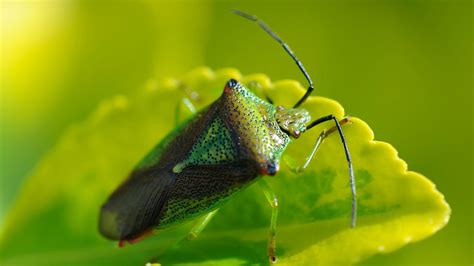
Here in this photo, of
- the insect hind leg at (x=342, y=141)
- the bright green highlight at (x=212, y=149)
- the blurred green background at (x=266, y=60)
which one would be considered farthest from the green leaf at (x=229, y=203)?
the blurred green background at (x=266, y=60)

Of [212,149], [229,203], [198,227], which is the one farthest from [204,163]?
[198,227]

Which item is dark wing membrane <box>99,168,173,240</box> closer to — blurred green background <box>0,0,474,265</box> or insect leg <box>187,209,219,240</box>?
insect leg <box>187,209,219,240</box>

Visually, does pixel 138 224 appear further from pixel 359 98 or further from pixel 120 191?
pixel 359 98

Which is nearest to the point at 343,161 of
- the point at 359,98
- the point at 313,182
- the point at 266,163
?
the point at 313,182

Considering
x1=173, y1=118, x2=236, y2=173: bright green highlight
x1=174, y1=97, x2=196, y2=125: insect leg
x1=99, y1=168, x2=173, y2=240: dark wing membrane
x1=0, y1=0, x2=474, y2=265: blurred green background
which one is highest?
x1=0, y1=0, x2=474, y2=265: blurred green background

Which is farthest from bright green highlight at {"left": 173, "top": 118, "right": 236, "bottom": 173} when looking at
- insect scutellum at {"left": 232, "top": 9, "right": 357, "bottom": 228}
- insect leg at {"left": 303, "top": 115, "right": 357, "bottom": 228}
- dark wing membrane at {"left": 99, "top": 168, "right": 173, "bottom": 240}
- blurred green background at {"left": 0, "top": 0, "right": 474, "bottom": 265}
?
blurred green background at {"left": 0, "top": 0, "right": 474, "bottom": 265}

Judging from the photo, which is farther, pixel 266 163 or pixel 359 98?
pixel 359 98

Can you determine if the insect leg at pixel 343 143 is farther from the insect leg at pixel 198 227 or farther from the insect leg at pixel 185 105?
the insect leg at pixel 185 105
